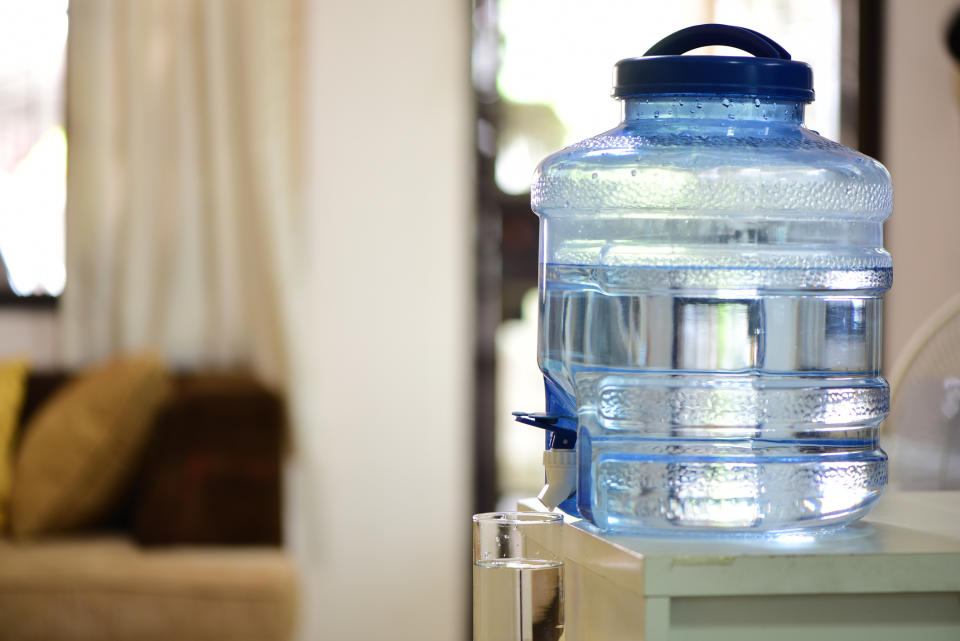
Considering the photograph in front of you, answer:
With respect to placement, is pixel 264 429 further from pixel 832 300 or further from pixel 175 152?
pixel 832 300

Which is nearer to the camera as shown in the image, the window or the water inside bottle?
the water inside bottle

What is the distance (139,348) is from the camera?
3.27 meters

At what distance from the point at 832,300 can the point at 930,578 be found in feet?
0.75

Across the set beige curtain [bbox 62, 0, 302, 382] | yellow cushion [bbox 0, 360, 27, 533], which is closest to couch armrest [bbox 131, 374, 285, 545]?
yellow cushion [bbox 0, 360, 27, 533]

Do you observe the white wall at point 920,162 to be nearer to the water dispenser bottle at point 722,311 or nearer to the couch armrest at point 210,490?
the couch armrest at point 210,490

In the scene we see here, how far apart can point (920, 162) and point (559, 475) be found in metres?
2.71

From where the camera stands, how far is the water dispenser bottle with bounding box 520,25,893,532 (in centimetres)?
82

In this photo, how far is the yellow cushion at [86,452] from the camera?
2.59 meters

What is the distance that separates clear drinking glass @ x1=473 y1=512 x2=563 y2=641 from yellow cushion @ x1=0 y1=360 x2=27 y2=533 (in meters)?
2.27

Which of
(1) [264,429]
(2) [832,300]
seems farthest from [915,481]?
(1) [264,429]

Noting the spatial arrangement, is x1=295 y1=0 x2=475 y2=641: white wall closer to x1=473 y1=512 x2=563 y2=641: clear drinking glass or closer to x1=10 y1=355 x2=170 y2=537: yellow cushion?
x1=10 y1=355 x2=170 y2=537: yellow cushion

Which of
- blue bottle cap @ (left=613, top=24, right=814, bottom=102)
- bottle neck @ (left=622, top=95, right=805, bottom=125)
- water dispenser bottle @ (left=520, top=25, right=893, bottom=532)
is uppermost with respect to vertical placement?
blue bottle cap @ (left=613, top=24, right=814, bottom=102)

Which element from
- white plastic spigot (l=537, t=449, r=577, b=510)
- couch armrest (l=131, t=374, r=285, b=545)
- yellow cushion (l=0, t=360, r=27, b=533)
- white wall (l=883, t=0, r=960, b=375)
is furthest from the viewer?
white wall (l=883, t=0, r=960, b=375)

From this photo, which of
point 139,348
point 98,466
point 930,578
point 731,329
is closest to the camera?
point 930,578
